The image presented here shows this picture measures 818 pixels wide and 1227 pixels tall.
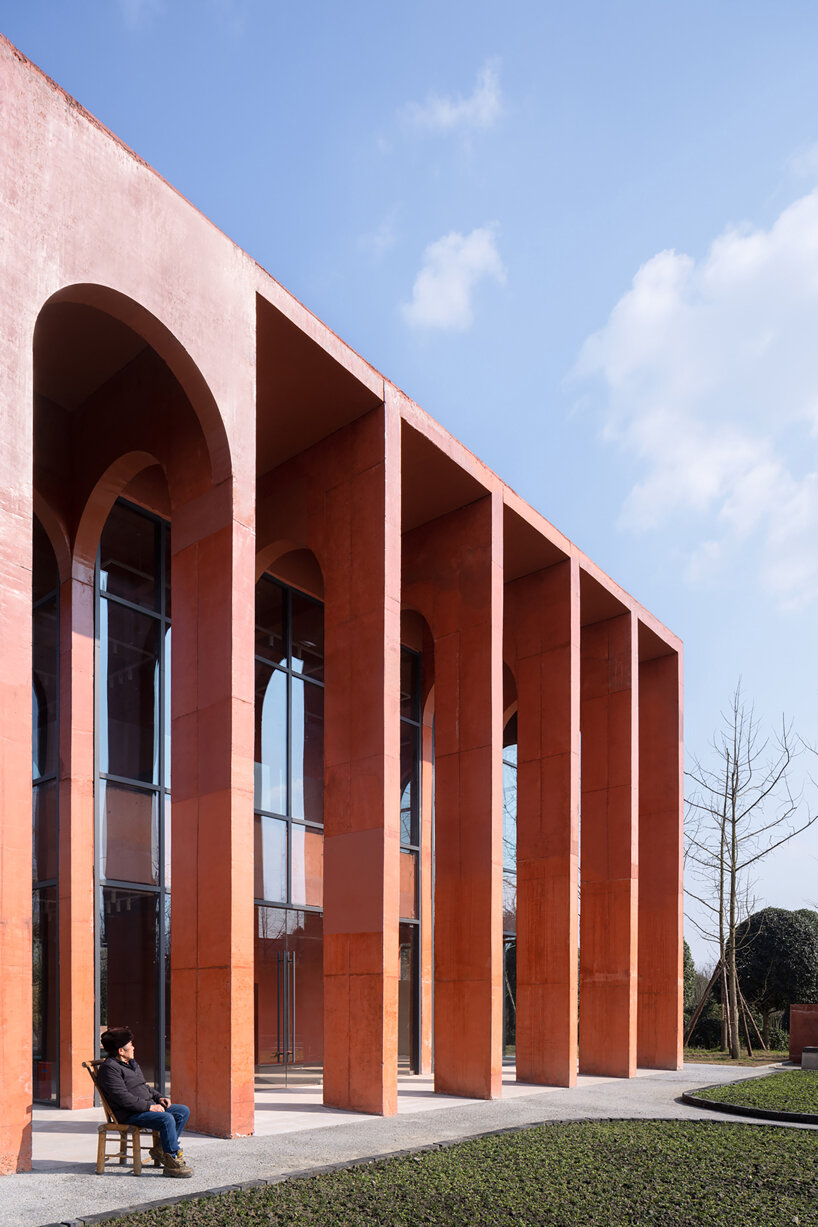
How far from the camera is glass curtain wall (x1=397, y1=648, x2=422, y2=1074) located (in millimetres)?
20938

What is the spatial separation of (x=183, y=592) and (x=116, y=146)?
483cm

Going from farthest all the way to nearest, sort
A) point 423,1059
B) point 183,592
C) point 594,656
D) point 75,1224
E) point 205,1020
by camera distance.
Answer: point 594,656 < point 423,1059 < point 183,592 < point 205,1020 < point 75,1224

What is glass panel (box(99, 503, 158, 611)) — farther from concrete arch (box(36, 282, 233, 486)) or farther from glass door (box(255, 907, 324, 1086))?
glass door (box(255, 907, 324, 1086))

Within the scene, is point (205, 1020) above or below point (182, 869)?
below

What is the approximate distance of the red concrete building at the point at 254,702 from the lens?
36.3 ft

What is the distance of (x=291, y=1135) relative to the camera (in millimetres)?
11281

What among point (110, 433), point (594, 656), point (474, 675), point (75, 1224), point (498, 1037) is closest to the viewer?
point (75, 1224)

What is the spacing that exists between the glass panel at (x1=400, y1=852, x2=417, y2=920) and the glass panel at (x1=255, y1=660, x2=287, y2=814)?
13.2 ft

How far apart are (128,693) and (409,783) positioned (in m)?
7.46

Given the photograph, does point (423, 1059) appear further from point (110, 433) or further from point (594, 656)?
point (110, 433)

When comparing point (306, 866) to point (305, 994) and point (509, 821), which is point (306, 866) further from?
point (509, 821)

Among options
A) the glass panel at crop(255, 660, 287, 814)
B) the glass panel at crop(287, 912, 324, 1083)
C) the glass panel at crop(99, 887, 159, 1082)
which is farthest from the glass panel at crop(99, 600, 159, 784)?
the glass panel at crop(287, 912, 324, 1083)

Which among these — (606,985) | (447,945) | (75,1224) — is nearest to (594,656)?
(606,985)

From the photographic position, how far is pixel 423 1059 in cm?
2069
